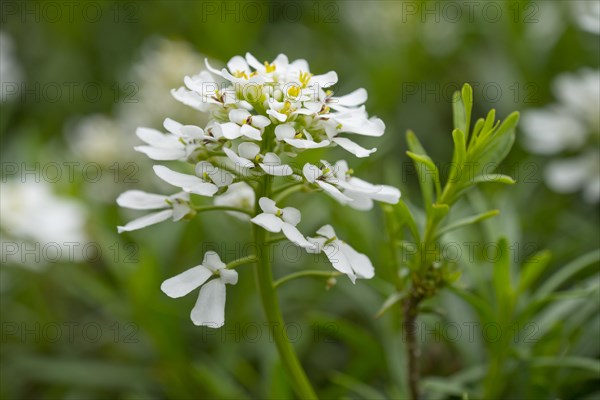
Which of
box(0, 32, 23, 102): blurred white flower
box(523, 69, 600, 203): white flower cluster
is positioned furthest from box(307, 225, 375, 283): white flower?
box(0, 32, 23, 102): blurred white flower

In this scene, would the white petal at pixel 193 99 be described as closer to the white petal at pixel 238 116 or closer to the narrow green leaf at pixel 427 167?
the white petal at pixel 238 116

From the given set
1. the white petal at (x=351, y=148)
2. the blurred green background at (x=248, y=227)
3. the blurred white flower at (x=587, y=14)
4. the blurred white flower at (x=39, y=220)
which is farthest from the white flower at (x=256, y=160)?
the blurred white flower at (x=39, y=220)

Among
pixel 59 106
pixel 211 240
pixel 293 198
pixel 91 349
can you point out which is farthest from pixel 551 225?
pixel 59 106

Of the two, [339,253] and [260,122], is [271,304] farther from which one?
[260,122]

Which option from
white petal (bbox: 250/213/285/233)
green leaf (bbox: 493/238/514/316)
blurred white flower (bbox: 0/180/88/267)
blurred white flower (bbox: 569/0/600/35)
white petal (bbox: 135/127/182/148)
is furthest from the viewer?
blurred white flower (bbox: 0/180/88/267)

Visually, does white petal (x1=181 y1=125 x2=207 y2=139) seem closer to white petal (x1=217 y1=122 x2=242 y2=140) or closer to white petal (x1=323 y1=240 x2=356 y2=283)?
white petal (x1=217 y1=122 x2=242 y2=140)

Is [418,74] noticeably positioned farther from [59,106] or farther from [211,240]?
[59,106]

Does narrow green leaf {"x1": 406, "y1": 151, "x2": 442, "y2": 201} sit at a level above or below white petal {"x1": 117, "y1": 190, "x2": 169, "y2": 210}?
above
